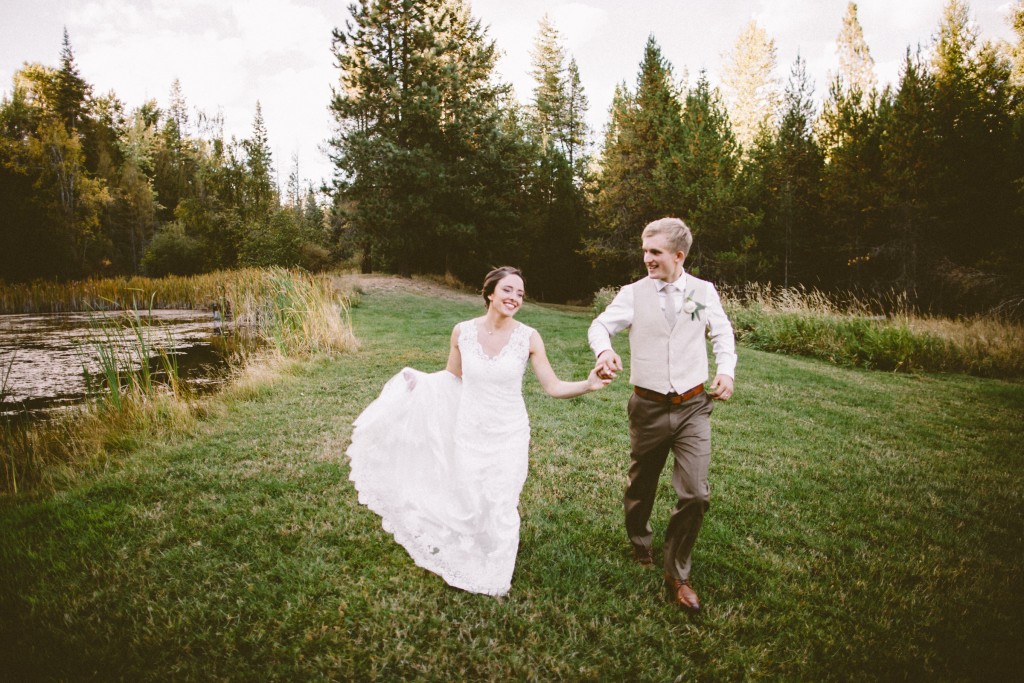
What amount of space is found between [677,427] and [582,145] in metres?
39.6

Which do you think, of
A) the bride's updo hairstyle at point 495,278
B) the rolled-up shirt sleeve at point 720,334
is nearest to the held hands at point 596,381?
the rolled-up shirt sleeve at point 720,334

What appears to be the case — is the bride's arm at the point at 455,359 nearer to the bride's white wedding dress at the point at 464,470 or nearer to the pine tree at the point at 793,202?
the bride's white wedding dress at the point at 464,470

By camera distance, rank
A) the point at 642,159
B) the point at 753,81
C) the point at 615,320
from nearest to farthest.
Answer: the point at 615,320 < the point at 642,159 < the point at 753,81

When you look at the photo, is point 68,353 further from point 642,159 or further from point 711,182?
point 642,159

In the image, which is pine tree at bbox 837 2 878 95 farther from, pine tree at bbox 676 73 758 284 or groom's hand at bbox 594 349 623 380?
groom's hand at bbox 594 349 623 380

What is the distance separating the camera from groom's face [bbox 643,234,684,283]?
299 cm

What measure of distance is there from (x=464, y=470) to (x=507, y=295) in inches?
48.5

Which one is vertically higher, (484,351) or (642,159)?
(642,159)

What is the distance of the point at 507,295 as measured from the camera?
3.30 meters

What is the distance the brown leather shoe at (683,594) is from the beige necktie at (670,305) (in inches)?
63.3

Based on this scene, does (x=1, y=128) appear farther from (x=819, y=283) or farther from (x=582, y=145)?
(x=819, y=283)

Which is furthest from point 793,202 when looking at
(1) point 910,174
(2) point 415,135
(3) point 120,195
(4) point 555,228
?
(3) point 120,195

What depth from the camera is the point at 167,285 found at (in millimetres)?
22156

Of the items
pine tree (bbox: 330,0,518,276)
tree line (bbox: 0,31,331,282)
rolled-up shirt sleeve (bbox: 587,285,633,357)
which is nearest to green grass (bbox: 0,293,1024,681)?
rolled-up shirt sleeve (bbox: 587,285,633,357)
